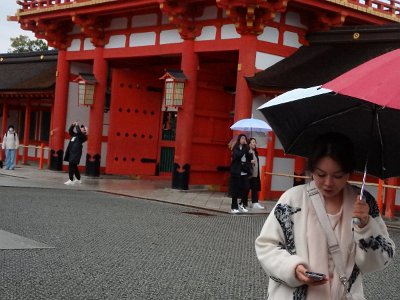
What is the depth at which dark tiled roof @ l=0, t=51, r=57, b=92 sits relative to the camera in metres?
22.2

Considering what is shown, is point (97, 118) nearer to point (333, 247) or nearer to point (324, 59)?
point (324, 59)

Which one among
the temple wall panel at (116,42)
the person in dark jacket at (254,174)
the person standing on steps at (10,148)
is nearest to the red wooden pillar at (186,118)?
the temple wall panel at (116,42)

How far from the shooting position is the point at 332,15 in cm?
1587

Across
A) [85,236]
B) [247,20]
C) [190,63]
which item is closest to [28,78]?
[190,63]

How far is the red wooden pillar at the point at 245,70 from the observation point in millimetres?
14977

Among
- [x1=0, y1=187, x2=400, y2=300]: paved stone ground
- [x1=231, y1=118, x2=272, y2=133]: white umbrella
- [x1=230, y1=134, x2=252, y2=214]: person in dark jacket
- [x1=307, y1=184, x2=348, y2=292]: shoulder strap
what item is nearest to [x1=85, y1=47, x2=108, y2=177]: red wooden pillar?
[x1=231, y1=118, x2=272, y2=133]: white umbrella

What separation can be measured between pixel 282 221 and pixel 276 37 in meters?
13.5

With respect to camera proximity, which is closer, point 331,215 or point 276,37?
point 331,215

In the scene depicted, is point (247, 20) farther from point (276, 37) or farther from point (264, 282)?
point (264, 282)

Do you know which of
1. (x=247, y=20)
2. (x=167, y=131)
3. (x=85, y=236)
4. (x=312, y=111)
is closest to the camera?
(x=312, y=111)

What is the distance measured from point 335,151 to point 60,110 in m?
18.7

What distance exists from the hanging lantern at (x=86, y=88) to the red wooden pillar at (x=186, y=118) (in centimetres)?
395

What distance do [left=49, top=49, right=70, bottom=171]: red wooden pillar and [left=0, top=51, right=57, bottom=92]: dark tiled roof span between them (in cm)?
72

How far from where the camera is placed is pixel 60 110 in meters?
20.5
